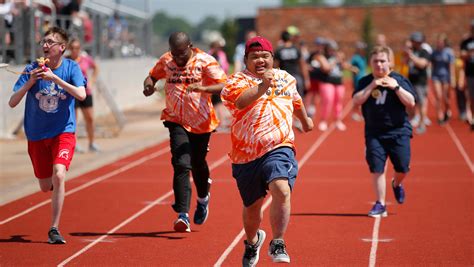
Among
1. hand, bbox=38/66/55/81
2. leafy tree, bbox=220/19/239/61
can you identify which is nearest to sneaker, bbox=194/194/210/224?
hand, bbox=38/66/55/81

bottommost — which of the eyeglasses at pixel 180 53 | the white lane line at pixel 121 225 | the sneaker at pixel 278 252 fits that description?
the white lane line at pixel 121 225

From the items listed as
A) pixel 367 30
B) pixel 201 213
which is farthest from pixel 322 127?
pixel 367 30

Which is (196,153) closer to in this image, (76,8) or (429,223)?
(429,223)

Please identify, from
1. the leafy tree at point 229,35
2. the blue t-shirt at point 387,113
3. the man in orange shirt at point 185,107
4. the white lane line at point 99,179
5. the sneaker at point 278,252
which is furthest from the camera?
the leafy tree at point 229,35

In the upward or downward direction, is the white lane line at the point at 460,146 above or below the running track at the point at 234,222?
below

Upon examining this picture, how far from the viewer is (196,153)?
1102cm

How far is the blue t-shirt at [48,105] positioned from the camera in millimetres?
10062

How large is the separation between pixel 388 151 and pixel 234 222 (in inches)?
74.8

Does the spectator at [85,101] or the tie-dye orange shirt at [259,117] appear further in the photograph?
the spectator at [85,101]

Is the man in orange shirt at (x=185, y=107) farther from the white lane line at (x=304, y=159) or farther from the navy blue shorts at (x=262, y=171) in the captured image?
the navy blue shorts at (x=262, y=171)

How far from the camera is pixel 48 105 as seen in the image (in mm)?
10102

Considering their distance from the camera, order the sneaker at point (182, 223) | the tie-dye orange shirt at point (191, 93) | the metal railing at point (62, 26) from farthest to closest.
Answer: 1. the metal railing at point (62, 26)
2. the tie-dye orange shirt at point (191, 93)
3. the sneaker at point (182, 223)

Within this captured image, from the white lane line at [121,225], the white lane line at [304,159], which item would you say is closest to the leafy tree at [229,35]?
the white lane line at [304,159]

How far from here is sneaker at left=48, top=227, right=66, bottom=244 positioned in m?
9.85
